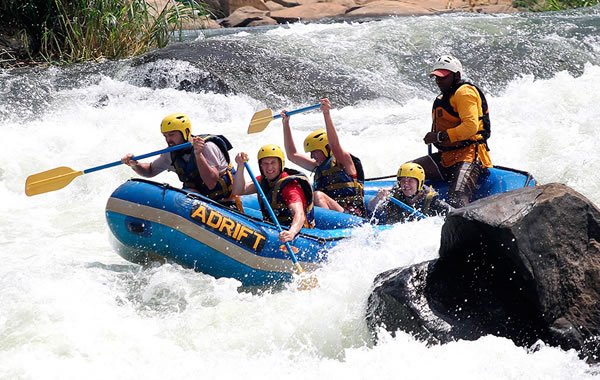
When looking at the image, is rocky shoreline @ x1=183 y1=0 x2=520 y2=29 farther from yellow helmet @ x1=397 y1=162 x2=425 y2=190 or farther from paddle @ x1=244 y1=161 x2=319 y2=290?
paddle @ x1=244 y1=161 x2=319 y2=290

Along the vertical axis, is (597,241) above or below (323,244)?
above

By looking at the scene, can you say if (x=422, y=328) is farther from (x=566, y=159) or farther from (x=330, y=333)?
(x=566, y=159)

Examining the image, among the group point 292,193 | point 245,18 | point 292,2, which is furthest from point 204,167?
point 292,2

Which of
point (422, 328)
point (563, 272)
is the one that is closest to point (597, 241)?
point (563, 272)

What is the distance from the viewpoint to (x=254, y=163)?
28.7 ft

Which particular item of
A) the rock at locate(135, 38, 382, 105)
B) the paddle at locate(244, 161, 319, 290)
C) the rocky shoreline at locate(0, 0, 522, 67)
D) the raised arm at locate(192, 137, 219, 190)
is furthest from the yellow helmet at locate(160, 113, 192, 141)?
the rocky shoreline at locate(0, 0, 522, 67)

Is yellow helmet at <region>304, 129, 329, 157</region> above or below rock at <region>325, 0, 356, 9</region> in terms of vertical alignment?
above

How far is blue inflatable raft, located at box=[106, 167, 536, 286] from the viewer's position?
520 cm

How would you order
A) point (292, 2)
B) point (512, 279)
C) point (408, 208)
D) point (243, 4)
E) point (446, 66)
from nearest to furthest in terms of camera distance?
point (512, 279), point (408, 208), point (446, 66), point (243, 4), point (292, 2)

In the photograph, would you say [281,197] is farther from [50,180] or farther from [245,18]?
[245,18]

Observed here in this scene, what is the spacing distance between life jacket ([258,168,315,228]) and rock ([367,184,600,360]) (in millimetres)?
1376

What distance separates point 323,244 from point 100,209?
3081 mm

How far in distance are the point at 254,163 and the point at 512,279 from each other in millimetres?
5041

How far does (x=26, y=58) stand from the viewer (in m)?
11.0
